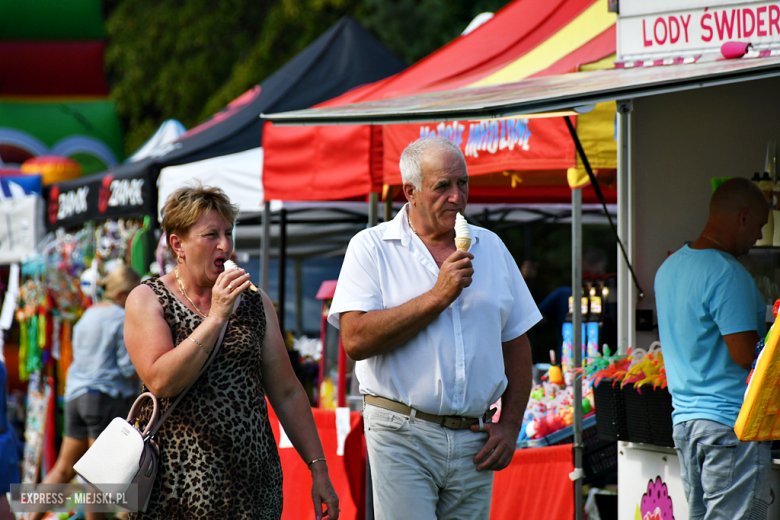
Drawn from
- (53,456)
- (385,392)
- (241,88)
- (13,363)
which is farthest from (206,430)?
(241,88)

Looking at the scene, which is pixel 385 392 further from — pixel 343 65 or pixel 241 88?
pixel 241 88

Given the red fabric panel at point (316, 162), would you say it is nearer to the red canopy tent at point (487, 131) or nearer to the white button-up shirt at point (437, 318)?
the red canopy tent at point (487, 131)

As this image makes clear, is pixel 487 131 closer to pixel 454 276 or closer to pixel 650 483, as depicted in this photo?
pixel 650 483

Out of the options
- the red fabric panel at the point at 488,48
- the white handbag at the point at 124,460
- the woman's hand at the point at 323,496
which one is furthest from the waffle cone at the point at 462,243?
the red fabric panel at the point at 488,48

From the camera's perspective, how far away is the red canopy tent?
16.4 ft

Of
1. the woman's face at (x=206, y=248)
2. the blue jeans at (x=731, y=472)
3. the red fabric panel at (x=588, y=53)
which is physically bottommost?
the blue jeans at (x=731, y=472)

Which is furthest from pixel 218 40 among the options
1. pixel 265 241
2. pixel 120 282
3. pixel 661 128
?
pixel 661 128

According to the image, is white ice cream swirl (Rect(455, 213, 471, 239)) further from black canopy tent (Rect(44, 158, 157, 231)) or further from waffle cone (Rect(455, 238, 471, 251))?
black canopy tent (Rect(44, 158, 157, 231))

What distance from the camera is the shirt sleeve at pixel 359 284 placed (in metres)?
2.99

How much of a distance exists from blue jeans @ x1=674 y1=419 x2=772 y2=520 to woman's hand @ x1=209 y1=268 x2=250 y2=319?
2079 mm

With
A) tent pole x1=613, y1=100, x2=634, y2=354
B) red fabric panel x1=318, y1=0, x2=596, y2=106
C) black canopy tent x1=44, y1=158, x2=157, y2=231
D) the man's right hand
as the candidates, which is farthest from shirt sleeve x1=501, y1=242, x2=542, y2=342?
black canopy tent x1=44, y1=158, x2=157, y2=231

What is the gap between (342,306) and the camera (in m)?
3.01

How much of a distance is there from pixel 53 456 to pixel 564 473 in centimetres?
636

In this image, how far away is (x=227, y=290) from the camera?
2.76 m
